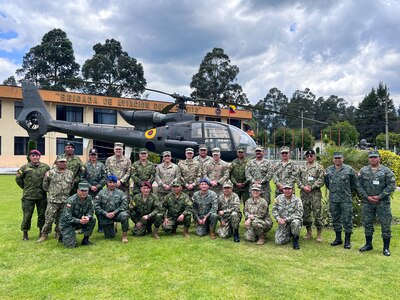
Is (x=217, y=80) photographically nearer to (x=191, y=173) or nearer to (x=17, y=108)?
(x=17, y=108)

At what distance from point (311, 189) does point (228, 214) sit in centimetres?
173

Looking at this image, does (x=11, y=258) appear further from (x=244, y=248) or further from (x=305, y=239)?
(x=305, y=239)

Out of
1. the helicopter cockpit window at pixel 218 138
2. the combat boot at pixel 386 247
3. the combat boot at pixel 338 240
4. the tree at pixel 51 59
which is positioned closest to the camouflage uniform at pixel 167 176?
the helicopter cockpit window at pixel 218 138

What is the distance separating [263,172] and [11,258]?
499 cm

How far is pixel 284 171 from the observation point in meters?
6.93

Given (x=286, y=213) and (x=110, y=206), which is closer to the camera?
(x=286, y=213)

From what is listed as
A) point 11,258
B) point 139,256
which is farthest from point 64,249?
point 139,256

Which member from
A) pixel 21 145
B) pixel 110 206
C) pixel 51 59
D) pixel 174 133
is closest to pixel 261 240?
pixel 110 206

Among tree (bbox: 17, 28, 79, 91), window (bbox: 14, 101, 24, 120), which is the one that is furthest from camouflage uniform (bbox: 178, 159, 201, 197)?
tree (bbox: 17, 28, 79, 91)

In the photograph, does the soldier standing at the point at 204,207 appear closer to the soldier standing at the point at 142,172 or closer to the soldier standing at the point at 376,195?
the soldier standing at the point at 142,172

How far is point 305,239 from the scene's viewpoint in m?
6.61

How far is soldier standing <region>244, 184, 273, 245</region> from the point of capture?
6270 mm

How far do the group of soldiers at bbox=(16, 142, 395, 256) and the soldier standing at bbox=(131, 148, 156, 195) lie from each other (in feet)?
0.07

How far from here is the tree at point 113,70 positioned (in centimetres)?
5078
